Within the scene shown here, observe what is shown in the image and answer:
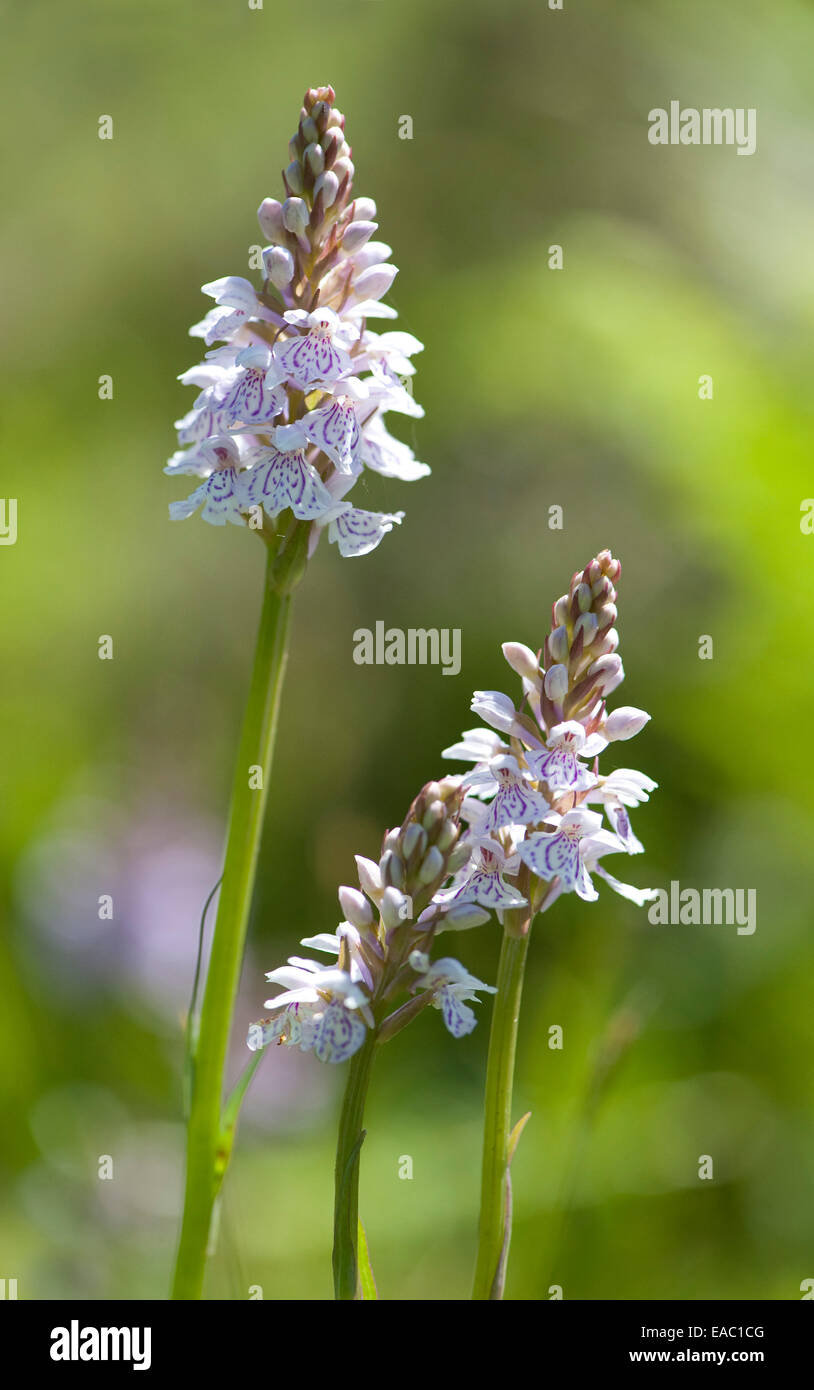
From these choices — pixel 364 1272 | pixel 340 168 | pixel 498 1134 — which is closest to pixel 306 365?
pixel 340 168

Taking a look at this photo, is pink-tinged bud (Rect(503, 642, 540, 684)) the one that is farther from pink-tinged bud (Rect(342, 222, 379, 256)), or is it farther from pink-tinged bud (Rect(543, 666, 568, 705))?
pink-tinged bud (Rect(342, 222, 379, 256))

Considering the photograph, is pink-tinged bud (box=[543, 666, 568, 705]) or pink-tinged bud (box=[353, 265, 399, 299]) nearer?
pink-tinged bud (box=[543, 666, 568, 705])

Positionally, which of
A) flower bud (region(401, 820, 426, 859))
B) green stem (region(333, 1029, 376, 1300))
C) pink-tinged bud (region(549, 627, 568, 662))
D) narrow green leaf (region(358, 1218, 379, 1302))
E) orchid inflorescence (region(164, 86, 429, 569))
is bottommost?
narrow green leaf (region(358, 1218, 379, 1302))

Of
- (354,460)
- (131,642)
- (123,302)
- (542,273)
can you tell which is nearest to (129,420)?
(123,302)

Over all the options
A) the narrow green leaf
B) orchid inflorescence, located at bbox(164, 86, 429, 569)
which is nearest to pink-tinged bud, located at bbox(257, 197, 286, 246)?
orchid inflorescence, located at bbox(164, 86, 429, 569)

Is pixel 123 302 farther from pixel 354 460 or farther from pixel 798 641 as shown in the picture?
pixel 354 460

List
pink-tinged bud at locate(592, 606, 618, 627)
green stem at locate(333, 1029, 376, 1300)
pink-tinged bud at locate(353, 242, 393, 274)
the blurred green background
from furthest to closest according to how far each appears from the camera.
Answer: the blurred green background, pink-tinged bud at locate(353, 242, 393, 274), pink-tinged bud at locate(592, 606, 618, 627), green stem at locate(333, 1029, 376, 1300)

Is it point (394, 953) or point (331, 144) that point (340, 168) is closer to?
point (331, 144)
